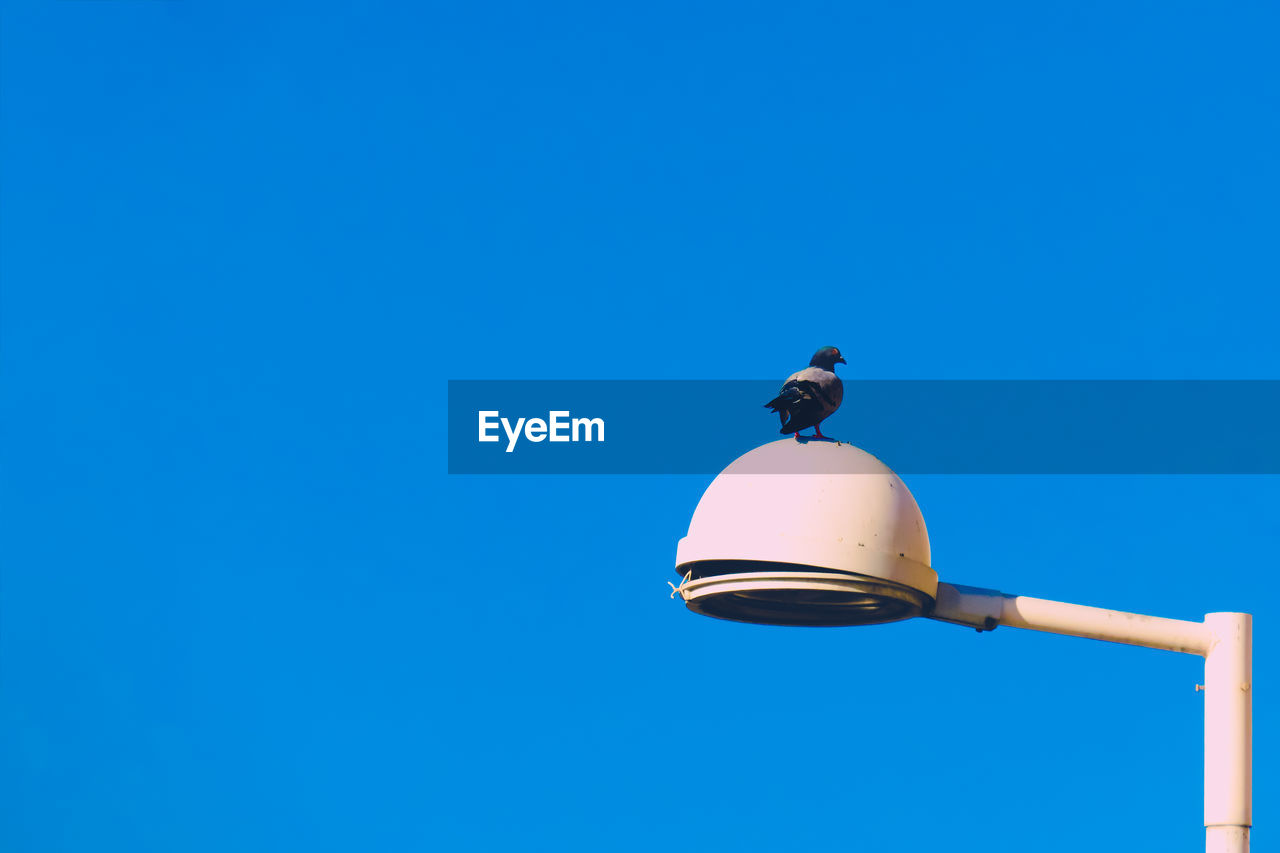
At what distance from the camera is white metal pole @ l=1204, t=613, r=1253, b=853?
711 centimetres

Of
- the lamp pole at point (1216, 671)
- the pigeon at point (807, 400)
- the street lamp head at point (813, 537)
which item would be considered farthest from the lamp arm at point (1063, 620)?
the pigeon at point (807, 400)

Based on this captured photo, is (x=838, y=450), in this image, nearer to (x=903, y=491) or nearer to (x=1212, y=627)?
(x=903, y=491)

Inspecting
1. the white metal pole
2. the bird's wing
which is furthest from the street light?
the bird's wing

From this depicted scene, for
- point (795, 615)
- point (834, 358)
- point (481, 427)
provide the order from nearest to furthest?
point (795, 615) < point (834, 358) < point (481, 427)

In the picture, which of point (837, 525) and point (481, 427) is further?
point (481, 427)

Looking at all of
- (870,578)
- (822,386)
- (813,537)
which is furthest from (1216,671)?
(822,386)

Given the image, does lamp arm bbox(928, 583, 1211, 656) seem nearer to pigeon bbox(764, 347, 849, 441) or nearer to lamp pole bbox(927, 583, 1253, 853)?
lamp pole bbox(927, 583, 1253, 853)

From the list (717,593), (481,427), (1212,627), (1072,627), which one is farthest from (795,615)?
(481,427)

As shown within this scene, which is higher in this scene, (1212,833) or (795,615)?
(795,615)

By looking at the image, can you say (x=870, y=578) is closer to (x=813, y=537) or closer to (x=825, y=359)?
(x=813, y=537)

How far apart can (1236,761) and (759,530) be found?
7.48 ft

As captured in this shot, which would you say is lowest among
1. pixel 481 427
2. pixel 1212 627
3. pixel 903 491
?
pixel 1212 627

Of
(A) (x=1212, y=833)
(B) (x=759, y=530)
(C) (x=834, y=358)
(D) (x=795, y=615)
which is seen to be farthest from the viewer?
(C) (x=834, y=358)

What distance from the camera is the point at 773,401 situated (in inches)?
344
